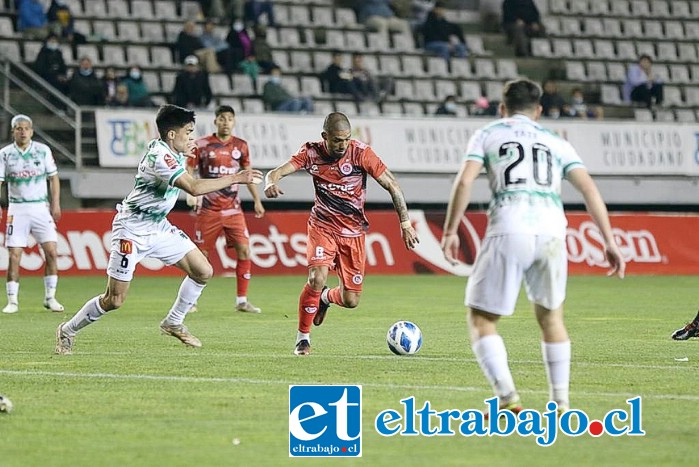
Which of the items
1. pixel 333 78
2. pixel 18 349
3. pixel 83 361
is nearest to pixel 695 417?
pixel 83 361

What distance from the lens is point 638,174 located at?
30516 millimetres

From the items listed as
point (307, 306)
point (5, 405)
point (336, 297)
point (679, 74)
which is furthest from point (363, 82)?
point (5, 405)

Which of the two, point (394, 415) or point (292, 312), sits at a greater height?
point (292, 312)

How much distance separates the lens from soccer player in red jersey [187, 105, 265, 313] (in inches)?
699

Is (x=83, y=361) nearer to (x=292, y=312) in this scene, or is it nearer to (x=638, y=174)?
(x=292, y=312)

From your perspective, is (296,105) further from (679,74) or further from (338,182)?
(338,182)

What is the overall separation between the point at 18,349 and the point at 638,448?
699 cm

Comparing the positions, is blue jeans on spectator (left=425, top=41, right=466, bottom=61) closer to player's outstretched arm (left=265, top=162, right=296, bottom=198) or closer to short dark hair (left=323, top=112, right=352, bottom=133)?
short dark hair (left=323, top=112, right=352, bottom=133)

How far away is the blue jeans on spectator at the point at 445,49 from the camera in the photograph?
107ft

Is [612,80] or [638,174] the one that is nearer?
[638,174]

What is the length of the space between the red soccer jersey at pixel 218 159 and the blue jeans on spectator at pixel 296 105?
10.4 meters

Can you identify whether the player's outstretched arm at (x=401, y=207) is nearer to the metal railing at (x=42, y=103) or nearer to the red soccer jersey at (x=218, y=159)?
the red soccer jersey at (x=218, y=159)

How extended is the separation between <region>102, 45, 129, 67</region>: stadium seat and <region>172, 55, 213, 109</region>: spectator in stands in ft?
6.60

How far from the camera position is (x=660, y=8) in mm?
37500
